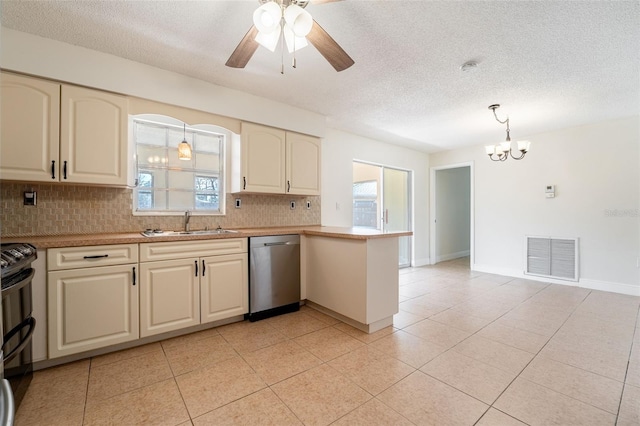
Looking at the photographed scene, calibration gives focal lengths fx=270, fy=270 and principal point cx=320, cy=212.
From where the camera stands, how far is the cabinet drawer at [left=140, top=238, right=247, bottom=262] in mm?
2297

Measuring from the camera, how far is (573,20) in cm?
189

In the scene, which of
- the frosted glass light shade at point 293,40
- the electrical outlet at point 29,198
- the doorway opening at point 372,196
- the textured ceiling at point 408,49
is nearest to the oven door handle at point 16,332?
the electrical outlet at point 29,198

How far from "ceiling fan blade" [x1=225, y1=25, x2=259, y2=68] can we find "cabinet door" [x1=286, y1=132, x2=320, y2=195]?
→ 1550 millimetres

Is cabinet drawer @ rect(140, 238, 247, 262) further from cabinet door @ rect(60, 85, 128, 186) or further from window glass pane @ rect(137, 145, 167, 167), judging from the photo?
window glass pane @ rect(137, 145, 167, 167)

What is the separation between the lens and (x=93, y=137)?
2.28m

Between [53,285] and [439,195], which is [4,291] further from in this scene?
[439,195]

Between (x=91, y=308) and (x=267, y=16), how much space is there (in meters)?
2.39

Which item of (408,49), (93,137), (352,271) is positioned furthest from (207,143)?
(408,49)

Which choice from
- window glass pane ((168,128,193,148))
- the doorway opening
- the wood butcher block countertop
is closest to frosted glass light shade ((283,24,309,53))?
the wood butcher block countertop

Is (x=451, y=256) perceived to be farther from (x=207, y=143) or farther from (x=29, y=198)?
(x=29, y=198)

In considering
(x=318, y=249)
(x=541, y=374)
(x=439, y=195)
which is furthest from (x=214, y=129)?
(x=439, y=195)

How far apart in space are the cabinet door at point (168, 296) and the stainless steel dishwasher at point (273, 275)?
0.56 m

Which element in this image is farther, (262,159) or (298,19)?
(262,159)

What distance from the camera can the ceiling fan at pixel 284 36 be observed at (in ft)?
4.67
